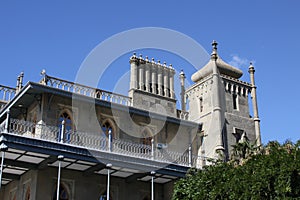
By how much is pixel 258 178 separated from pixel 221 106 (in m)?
12.2

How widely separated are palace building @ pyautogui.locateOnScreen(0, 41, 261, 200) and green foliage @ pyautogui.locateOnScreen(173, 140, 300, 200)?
9.45 ft

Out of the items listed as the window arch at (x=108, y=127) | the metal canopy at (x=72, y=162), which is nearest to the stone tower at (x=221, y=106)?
the metal canopy at (x=72, y=162)

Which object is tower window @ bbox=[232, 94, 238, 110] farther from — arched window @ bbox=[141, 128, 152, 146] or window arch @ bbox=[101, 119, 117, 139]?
window arch @ bbox=[101, 119, 117, 139]

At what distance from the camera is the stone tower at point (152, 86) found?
27.9 m

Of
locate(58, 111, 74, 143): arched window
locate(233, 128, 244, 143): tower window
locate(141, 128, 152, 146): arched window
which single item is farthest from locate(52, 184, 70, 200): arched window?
locate(233, 128, 244, 143): tower window

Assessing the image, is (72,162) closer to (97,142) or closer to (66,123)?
(97,142)

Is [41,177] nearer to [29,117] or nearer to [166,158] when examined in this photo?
[29,117]

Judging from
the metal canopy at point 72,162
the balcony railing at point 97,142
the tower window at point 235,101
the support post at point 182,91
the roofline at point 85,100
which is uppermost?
the support post at point 182,91

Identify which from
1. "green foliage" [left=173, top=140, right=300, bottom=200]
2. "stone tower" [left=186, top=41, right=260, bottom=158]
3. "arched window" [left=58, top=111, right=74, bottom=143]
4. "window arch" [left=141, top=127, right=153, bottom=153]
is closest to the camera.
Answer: "green foliage" [left=173, top=140, right=300, bottom=200]

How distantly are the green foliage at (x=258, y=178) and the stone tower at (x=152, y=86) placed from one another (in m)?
9.50

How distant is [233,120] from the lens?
2842 centimetres

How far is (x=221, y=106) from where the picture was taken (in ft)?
92.0

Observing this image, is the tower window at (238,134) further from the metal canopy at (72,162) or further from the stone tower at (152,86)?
the metal canopy at (72,162)

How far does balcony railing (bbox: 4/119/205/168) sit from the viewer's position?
21.9 metres
